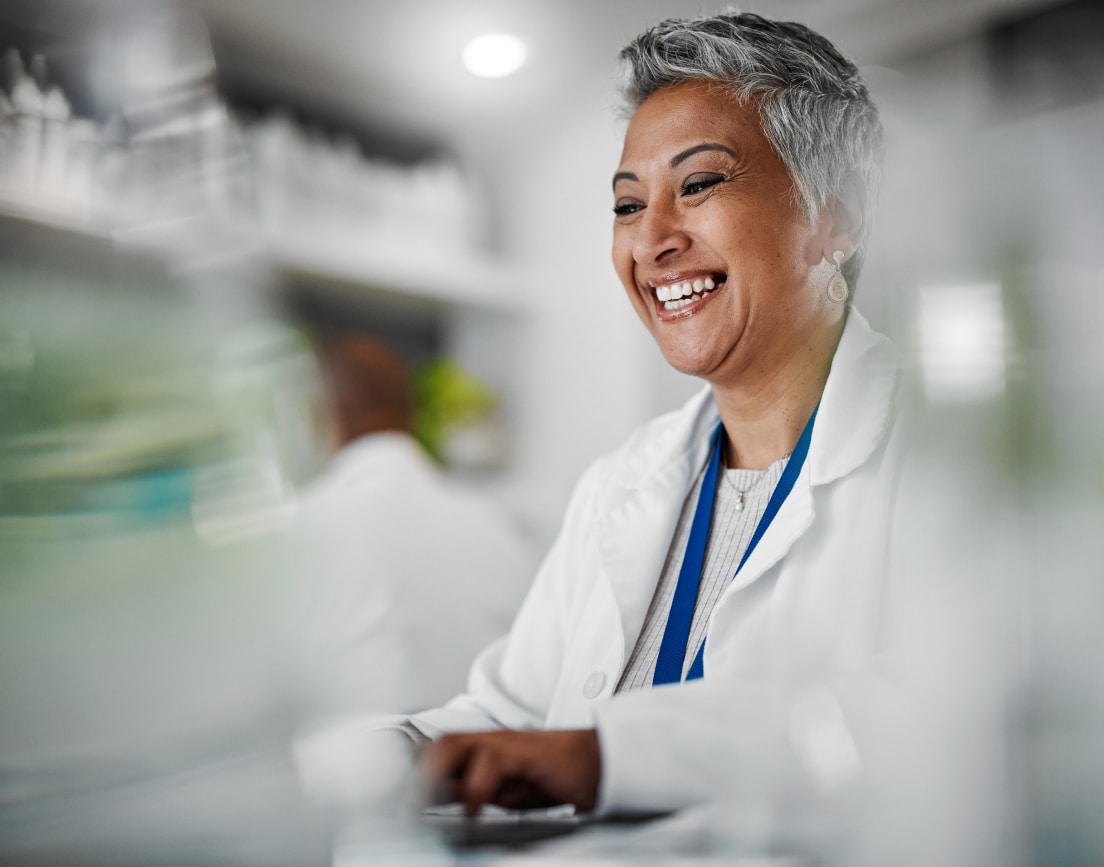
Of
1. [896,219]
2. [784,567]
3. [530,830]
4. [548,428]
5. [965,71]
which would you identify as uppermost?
[965,71]

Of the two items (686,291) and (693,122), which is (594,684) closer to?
(686,291)

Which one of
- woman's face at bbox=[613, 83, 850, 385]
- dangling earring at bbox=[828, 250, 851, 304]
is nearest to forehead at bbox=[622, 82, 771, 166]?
woman's face at bbox=[613, 83, 850, 385]

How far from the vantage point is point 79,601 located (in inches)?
23.6

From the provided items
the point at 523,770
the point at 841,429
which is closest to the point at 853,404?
the point at 841,429

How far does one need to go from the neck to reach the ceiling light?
375 millimetres

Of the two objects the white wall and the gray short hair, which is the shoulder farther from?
the gray short hair

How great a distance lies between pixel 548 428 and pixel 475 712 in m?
0.27

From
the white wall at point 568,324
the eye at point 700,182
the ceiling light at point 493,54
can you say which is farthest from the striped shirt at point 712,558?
the ceiling light at point 493,54

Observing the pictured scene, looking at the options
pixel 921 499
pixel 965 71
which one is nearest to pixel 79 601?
pixel 921 499

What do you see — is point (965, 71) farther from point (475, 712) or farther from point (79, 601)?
point (79, 601)

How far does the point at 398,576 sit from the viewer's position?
75 cm

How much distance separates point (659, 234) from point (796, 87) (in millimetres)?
150

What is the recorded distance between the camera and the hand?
51 cm

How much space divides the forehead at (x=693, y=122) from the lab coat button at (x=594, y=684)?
0.41m
